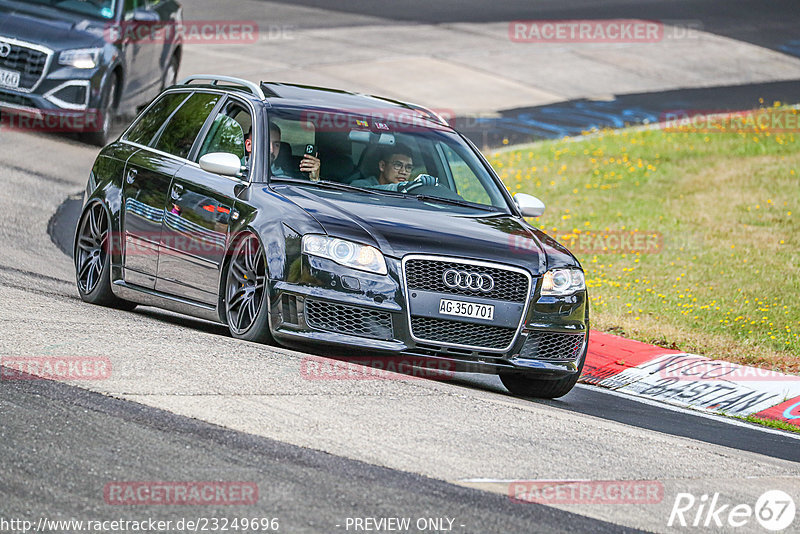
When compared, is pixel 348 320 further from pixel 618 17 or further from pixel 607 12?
pixel 607 12

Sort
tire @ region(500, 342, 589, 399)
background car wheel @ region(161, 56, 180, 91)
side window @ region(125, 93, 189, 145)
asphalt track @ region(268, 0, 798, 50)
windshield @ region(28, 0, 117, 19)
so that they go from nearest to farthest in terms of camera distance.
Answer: tire @ region(500, 342, 589, 399)
side window @ region(125, 93, 189, 145)
windshield @ region(28, 0, 117, 19)
background car wheel @ region(161, 56, 180, 91)
asphalt track @ region(268, 0, 798, 50)

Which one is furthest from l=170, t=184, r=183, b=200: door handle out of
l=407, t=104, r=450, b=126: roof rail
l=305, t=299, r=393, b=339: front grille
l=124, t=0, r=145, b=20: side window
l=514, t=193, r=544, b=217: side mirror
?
l=124, t=0, r=145, b=20: side window

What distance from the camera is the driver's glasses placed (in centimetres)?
948

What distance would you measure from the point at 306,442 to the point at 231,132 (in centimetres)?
373

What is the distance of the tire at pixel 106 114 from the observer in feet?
55.8

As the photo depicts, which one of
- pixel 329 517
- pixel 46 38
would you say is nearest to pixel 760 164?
pixel 46 38

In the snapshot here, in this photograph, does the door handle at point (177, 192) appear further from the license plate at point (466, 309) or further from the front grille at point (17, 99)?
the front grille at point (17, 99)

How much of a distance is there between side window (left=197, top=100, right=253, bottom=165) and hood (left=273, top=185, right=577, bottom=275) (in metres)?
0.64

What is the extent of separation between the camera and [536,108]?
24.1 meters

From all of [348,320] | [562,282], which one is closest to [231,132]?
[348,320]

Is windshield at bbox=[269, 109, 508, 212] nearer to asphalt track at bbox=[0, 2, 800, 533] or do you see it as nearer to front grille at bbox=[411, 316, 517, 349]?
front grille at bbox=[411, 316, 517, 349]

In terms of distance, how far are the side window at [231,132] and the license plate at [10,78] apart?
726 cm

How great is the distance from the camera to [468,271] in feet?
27.1

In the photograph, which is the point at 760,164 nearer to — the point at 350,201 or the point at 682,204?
the point at 682,204
